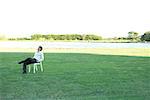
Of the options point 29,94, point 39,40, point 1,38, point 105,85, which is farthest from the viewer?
point 39,40

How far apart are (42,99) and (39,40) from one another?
45.6m

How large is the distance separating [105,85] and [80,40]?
45.5 meters

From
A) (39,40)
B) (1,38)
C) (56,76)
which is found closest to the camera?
(56,76)

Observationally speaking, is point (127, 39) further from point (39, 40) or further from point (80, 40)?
point (39, 40)

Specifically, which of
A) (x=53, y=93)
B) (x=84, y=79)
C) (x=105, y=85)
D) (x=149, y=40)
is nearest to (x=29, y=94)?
(x=53, y=93)

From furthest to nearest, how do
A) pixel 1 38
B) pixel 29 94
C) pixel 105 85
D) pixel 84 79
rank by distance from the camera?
1. pixel 1 38
2. pixel 84 79
3. pixel 105 85
4. pixel 29 94

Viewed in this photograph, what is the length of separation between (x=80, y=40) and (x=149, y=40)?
1018 centimetres

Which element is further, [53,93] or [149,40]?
[149,40]

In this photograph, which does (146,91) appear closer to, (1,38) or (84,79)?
(84,79)

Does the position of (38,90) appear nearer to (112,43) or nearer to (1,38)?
(1,38)

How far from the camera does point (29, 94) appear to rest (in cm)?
894

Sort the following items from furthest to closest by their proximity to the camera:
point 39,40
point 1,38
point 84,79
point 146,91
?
point 39,40, point 1,38, point 84,79, point 146,91

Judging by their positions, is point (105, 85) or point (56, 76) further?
point (56, 76)

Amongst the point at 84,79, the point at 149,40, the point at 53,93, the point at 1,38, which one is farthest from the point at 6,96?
the point at 149,40
